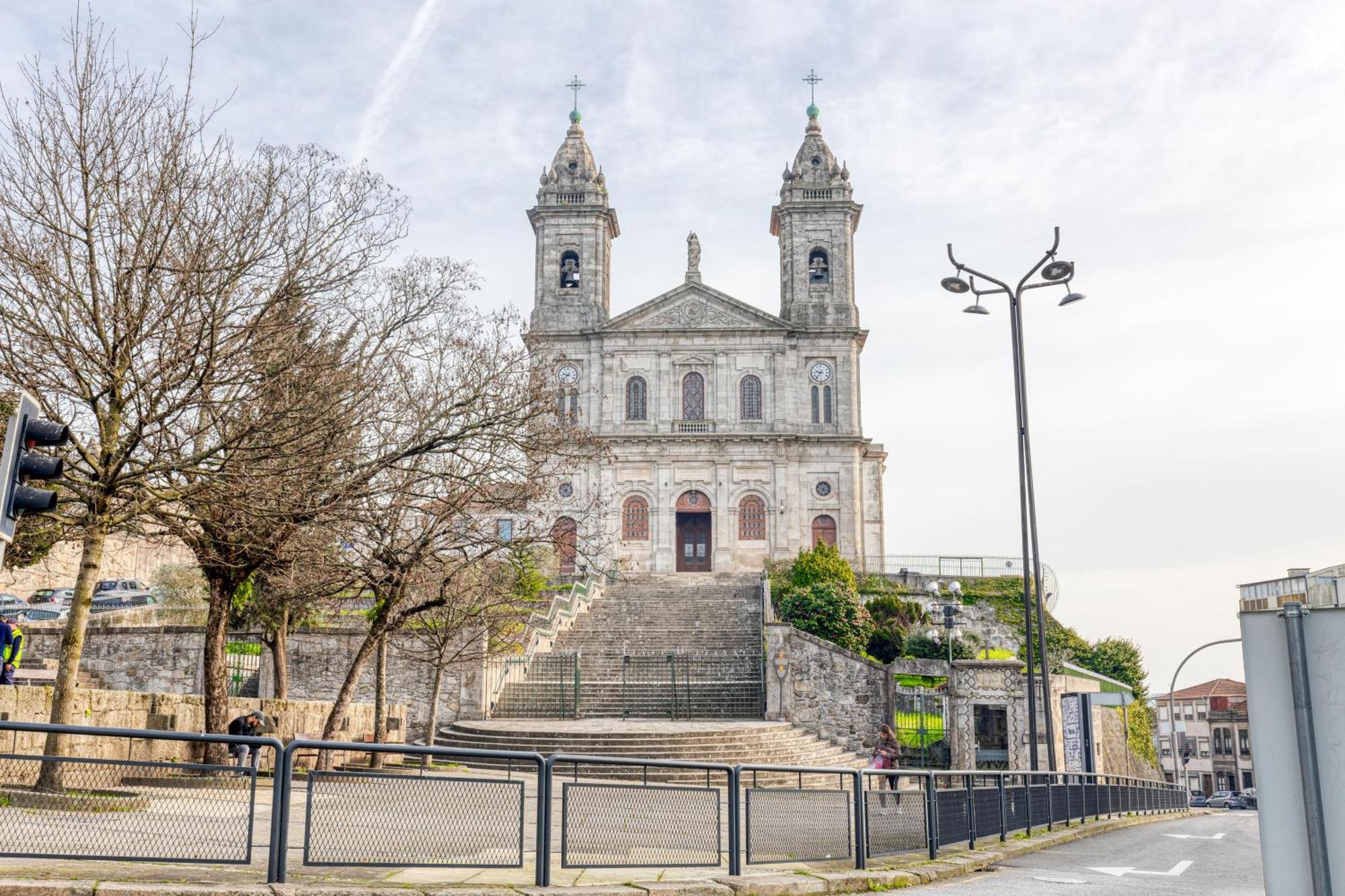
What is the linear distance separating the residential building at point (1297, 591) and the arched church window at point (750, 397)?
5095 centimetres

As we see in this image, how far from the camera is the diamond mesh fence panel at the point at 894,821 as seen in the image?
1108 cm

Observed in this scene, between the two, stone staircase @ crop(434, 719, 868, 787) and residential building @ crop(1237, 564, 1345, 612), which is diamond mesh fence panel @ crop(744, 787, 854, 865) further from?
stone staircase @ crop(434, 719, 868, 787)

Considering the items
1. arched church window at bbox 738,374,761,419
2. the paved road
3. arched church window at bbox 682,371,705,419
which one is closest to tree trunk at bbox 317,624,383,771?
the paved road

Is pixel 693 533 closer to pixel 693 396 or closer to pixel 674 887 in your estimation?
pixel 693 396

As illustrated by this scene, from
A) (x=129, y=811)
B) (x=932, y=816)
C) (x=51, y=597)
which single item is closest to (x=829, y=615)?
(x=932, y=816)

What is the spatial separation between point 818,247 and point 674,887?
1952 inches

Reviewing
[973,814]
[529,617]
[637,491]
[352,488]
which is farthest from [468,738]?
[637,491]

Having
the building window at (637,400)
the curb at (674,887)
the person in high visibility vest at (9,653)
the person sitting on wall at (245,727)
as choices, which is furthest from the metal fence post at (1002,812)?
the building window at (637,400)

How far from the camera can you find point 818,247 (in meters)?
55.9

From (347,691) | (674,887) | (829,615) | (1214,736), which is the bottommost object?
(1214,736)

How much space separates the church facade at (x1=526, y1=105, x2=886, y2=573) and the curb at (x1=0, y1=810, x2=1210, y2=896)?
1531 inches

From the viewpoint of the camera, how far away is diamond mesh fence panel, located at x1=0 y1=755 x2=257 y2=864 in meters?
7.37

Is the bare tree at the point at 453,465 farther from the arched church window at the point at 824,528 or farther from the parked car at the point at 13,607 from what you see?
the arched church window at the point at 824,528

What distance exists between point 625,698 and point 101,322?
64.0ft
